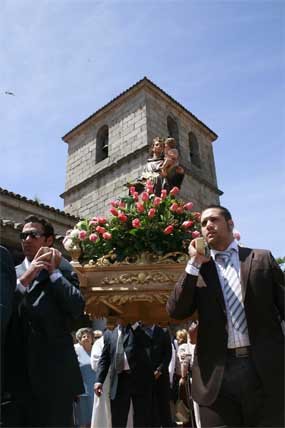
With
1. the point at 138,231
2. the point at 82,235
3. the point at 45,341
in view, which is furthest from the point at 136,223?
the point at 45,341

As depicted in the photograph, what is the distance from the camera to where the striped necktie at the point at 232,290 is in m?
2.09

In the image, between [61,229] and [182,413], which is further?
[61,229]

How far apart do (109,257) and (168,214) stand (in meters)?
0.69

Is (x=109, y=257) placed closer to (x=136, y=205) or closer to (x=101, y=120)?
(x=136, y=205)

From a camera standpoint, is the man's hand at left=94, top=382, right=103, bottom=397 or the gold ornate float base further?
the man's hand at left=94, top=382, right=103, bottom=397

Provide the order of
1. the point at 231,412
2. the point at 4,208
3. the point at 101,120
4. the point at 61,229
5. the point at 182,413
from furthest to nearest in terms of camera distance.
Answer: the point at 101,120 < the point at 61,229 < the point at 4,208 < the point at 182,413 < the point at 231,412

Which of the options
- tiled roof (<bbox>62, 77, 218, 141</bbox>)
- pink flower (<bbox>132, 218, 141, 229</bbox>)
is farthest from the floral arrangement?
tiled roof (<bbox>62, 77, 218, 141</bbox>)

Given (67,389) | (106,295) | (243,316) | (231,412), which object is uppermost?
(106,295)

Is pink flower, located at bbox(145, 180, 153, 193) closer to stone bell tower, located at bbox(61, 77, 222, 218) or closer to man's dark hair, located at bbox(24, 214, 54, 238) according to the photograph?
man's dark hair, located at bbox(24, 214, 54, 238)

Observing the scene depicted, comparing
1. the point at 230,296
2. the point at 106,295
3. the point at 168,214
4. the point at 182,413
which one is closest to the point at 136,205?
the point at 168,214

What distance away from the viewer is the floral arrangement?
3.34m

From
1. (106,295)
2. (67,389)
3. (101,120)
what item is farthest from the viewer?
(101,120)

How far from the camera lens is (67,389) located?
2.08 m

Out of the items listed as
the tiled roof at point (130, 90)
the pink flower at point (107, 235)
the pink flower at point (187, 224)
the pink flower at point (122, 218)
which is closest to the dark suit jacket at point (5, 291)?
the pink flower at point (107, 235)
